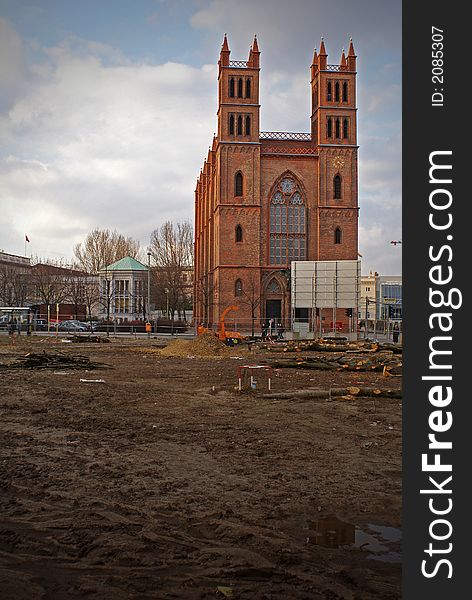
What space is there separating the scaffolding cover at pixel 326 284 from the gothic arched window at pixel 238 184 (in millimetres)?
16817

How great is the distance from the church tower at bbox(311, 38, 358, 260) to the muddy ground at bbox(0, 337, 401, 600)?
50.0m

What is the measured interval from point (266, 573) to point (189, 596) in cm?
71

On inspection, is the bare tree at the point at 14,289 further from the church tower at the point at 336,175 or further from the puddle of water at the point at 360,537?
the puddle of water at the point at 360,537

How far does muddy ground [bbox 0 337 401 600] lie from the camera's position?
4.54 meters

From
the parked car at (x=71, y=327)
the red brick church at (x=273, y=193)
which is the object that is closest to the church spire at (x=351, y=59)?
the red brick church at (x=273, y=193)

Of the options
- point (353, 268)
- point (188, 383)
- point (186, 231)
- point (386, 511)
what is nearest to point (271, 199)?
point (353, 268)

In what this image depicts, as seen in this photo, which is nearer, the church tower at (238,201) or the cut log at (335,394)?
the cut log at (335,394)

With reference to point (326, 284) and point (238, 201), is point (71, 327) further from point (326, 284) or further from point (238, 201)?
point (326, 284)

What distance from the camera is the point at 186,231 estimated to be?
92.2 m

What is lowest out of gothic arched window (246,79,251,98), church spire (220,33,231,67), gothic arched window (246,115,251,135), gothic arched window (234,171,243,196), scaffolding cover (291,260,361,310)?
scaffolding cover (291,260,361,310)

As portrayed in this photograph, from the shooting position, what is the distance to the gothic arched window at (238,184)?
6175cm

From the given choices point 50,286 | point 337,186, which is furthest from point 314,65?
point 50,286

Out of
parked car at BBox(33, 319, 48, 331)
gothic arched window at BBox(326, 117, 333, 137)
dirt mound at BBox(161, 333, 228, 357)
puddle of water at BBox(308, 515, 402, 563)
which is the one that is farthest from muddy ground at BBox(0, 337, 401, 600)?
gothic arched window at BBox(326, 117, 333, 137)

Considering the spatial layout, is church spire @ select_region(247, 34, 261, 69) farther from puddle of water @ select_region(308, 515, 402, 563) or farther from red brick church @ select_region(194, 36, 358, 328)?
puddle of water @ select_region(308, 515, 402, 563)
